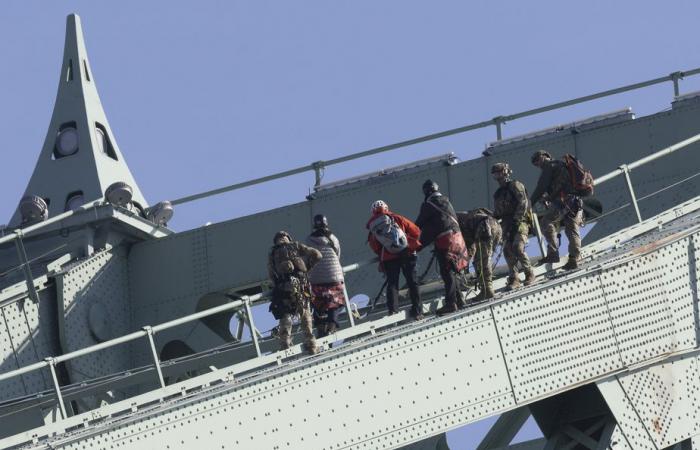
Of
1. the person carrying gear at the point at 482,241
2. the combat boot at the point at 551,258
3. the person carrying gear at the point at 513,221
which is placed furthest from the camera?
the combat boot at the point at 551,258

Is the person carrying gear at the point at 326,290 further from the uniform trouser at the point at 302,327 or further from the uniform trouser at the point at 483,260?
the uniform trouser at the point at 483,260

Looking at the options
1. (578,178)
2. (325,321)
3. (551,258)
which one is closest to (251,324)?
(325,321)

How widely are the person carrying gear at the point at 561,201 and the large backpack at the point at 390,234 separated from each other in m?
1.69

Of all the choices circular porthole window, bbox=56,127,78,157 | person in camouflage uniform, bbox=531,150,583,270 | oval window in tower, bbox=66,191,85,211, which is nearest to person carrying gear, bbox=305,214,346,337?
person in camouflage uniform, bbox=531,150,583,270

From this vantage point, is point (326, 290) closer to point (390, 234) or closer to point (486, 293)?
point (390, 234)

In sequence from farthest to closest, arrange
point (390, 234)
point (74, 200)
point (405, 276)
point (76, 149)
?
point (76, 149), point (74, 200), point (405, 276), point (390, 234)

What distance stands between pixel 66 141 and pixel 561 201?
15.8m

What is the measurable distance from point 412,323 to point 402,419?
4.42 ft

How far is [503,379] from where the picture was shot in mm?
19906

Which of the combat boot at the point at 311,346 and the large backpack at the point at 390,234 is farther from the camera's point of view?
the large backpack at the point at 390,234

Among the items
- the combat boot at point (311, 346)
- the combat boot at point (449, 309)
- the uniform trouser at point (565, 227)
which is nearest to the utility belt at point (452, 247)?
the combat boot at point (449, 309)

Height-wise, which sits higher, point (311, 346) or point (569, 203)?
point (569, 203)

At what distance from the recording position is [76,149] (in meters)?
34.6

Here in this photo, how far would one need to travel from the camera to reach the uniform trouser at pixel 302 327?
1955cm
